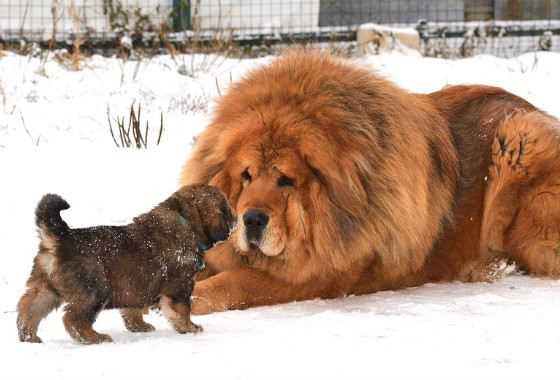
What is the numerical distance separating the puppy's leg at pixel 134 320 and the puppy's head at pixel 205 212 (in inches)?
14.9

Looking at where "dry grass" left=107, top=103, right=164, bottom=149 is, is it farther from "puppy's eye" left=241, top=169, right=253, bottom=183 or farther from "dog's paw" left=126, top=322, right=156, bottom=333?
"dog's paw" left=126, top=322, right=156, bottom=333

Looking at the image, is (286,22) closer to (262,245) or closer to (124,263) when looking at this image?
(262,245)

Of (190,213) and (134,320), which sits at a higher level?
(190,213)

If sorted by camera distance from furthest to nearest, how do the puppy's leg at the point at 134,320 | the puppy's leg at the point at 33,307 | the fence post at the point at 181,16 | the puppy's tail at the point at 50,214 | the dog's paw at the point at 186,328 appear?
the fence post at the point at 181,16, the puppy's leg at the point at 134,320, the dog's paw at the point at 186,328, the puppy's leg at the point at 33,307, the puppy's tail at the point at 50,214

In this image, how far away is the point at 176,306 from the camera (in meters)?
3.93

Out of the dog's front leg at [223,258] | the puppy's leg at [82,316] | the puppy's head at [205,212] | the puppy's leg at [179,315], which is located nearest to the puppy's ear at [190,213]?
the puppy's head at [205,212]

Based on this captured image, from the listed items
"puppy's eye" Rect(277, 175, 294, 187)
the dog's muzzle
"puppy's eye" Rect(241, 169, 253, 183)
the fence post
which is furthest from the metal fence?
the dog's muzzle

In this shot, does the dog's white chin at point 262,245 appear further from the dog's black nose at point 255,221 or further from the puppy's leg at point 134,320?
the puppy's leg at point 134,320

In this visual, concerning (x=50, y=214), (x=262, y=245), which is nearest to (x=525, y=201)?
(x=262, y=245)

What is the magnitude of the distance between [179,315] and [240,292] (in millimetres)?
748

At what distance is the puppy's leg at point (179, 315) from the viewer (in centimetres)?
390

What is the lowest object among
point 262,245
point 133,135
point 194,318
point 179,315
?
point 194,318

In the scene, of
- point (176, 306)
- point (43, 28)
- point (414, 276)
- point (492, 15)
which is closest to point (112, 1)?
point (43, 28)

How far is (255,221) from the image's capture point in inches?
174
